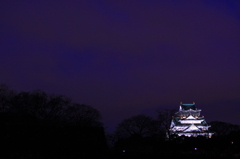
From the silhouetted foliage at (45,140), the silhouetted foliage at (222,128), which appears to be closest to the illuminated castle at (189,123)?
the silhouetted foliage at (222,128)

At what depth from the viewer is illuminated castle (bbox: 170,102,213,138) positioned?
62.8 meters

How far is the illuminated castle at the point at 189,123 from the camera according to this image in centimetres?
6276

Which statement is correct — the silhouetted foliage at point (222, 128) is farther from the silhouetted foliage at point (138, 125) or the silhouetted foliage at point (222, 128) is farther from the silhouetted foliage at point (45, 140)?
the silhouetted foliage at point (45, 140)

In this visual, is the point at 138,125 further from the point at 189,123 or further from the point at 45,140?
the point at 45,140

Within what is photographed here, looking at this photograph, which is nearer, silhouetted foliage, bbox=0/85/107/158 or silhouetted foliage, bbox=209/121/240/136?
silhouetted foliage, bbox=0/85/107/158

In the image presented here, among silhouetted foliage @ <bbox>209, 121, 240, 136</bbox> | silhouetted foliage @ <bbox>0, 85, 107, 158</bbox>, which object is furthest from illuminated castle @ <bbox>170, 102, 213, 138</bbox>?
silhouetted foliage @ <bbox>0, 85, 107, 158</bbox>

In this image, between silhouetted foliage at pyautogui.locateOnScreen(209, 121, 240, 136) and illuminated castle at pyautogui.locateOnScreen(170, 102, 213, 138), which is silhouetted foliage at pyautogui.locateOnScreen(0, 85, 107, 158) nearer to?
illuminated castle at pyautogui.locateOnScreen(170, 102, 213, 138)

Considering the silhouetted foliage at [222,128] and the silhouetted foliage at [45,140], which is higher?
the silhouetted foliage at [222,128]

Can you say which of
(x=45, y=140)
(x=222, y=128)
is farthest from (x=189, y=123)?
(x=45, y=140)

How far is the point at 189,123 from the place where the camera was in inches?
2724

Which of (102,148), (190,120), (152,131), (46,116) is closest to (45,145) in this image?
(102,148)

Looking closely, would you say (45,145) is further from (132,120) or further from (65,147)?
(132,120)

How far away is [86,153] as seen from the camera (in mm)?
8211

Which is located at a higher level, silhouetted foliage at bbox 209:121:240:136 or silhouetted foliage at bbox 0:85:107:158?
silhouetted foliage at bbox 209:121:240:136
